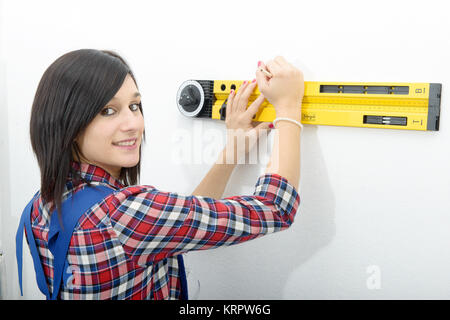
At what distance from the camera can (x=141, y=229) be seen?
784mm

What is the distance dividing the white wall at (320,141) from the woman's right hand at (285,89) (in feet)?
0.18

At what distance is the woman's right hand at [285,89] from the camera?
942mm

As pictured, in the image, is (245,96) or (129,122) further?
(245,96)

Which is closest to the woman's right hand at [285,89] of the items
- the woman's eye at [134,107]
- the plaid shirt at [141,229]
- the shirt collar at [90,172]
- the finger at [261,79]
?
the finger at [261,79]

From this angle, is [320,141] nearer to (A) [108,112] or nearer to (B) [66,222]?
(A) [108,112]

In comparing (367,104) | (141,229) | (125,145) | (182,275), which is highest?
(367,104)

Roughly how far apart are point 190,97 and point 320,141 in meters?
0.37

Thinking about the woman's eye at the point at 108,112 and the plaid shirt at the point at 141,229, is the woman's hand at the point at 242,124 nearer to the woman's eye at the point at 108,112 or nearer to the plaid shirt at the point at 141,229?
the plaid shirt at the point at 141,229

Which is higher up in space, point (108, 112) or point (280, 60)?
point (280, 60)

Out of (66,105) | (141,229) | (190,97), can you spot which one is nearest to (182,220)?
(141,229)

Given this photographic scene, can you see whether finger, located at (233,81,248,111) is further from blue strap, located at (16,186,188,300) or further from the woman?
blue strap, located at (16,186,188,300)

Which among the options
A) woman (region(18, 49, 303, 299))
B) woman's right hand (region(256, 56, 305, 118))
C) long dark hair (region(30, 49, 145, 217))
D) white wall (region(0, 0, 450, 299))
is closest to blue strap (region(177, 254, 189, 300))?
woman (region(18, 49, 303, 299))
